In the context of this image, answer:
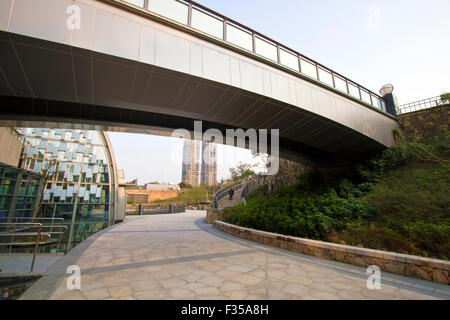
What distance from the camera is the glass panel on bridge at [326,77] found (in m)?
9.71

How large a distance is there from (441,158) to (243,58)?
12199 mm

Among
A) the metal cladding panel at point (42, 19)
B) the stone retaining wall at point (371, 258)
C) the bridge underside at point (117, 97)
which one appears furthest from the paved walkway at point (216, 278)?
the metal cladding panel at point (42, 19)

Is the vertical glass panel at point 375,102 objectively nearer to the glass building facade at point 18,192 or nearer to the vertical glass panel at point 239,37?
the vertical glass panel at point 239,37

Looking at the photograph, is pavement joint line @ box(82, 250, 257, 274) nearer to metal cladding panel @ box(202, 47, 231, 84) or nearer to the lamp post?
metal cladding panel @ box(202, 47, 231, 84)

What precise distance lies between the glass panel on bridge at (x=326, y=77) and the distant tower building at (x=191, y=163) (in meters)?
113

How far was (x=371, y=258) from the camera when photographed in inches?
201

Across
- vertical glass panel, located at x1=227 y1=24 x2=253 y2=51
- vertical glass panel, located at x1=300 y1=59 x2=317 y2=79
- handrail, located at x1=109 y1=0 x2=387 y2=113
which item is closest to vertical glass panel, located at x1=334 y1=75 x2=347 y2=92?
handrail, located at x1=109 y1=0 x2=387 y2=113

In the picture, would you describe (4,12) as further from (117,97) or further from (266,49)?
(266,49)

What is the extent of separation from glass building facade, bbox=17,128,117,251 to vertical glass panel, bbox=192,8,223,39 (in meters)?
14.5

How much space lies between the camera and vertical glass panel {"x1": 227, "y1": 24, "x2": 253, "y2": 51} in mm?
7326

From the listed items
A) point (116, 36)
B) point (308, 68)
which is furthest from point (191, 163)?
point (116, 36)

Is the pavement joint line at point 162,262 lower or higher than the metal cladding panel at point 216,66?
lower
